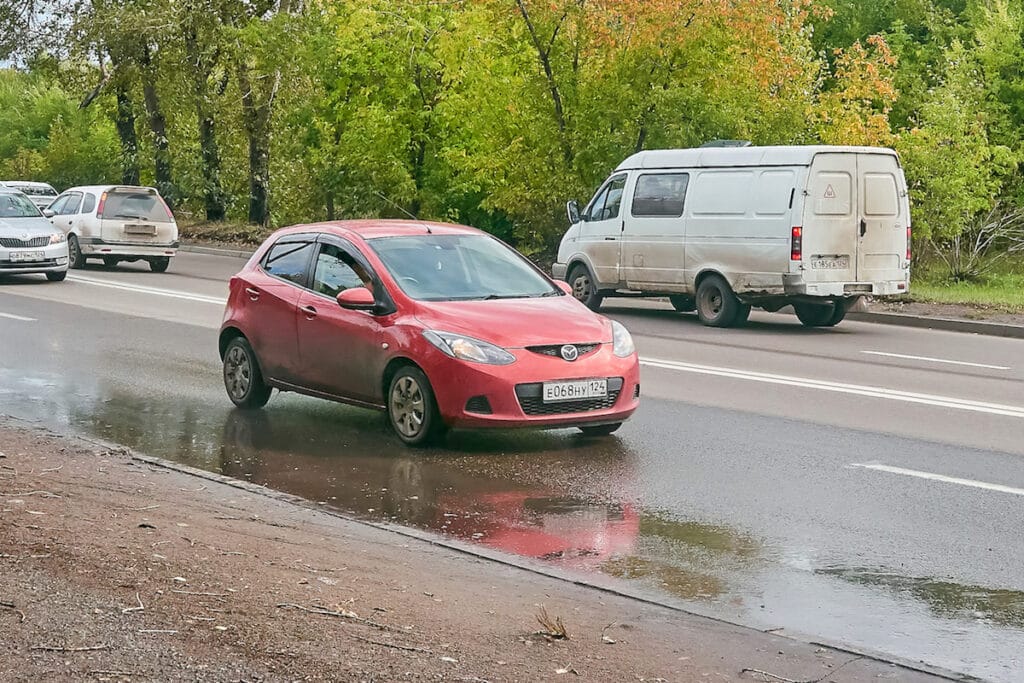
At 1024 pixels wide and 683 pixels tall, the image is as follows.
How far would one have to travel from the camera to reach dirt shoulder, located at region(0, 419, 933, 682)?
16.7 feet

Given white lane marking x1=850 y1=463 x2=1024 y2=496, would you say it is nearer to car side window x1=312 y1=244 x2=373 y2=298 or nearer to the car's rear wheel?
car side window x1=312 y1=244 x2=373 y2=298

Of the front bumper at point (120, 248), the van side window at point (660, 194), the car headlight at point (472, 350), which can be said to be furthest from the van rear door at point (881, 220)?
the front bumper at point (120, 248)

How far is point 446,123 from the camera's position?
3581 centimetres

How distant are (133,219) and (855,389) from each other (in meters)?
20.0

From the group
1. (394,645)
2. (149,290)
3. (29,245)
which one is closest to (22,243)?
(29,245)

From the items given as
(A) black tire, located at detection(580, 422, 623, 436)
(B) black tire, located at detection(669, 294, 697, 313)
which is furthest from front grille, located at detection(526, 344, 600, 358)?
(B) black tire, located at detection(669, 294, 697, 313)

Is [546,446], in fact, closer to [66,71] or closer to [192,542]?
[192,542]

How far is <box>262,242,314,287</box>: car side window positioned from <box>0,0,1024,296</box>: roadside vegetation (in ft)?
50.4

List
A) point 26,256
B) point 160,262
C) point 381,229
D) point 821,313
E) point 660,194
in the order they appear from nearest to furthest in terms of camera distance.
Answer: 1. point 381,229
2. point 821,313
3. point 660,194
4. point 26,256
5. point 160,262

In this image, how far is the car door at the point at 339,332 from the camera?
10.6 meters

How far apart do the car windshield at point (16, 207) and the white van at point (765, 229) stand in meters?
11.2

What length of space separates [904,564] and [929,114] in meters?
20.1

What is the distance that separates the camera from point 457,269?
36.5ft

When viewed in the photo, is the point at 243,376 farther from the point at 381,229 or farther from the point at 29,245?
the point at 29,245
